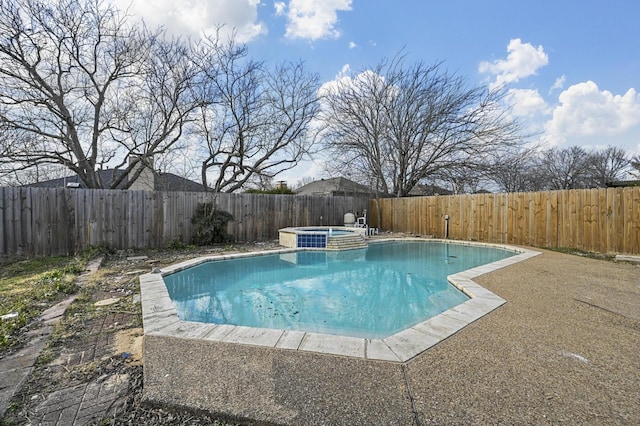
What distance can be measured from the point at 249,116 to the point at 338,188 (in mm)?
9697

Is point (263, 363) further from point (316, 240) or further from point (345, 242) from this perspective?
point (345, 242)

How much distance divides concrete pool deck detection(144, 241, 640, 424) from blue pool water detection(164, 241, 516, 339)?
1030 millimetres

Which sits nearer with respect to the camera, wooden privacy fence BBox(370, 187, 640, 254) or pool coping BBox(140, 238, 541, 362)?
pool coping BBox(140, 238, 541, 362)

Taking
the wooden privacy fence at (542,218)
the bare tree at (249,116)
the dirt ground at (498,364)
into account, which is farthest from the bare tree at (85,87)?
the wooden privacy fence at (542,218)

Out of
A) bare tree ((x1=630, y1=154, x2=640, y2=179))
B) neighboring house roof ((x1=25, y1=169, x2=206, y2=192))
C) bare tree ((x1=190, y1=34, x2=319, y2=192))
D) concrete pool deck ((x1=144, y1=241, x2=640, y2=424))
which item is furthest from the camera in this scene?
bare tree ((x1=630, y1=154, x2=640, y2=179))

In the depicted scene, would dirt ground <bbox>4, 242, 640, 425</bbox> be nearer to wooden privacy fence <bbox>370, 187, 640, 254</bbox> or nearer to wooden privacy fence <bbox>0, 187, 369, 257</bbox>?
wooden privacy fence <bbox>0, 187, 369, 257</bbox>

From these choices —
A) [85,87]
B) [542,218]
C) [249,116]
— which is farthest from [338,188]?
[85,87]

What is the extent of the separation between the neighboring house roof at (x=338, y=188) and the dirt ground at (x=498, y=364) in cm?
1253

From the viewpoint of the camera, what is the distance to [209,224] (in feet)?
28.8

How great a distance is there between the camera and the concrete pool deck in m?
1.67

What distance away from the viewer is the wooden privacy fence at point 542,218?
7125 millimetres

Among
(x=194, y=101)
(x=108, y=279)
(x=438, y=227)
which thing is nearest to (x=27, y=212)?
(x=108, y=279)

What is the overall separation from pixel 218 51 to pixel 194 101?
210 cm

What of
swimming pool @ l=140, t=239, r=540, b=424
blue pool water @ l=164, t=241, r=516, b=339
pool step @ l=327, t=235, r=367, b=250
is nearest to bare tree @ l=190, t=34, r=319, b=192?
pool step @ l=327, t=235, r=367, b=250
